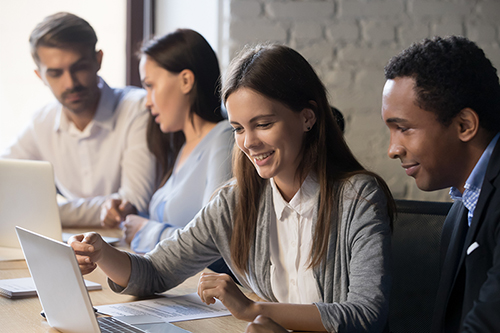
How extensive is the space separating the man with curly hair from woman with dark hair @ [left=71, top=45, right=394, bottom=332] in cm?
14

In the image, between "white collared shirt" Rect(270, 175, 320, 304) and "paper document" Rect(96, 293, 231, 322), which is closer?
"paper document" Rect(96, 293, 231, 322)

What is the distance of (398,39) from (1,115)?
1780 millimetres

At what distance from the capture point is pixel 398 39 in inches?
84.0

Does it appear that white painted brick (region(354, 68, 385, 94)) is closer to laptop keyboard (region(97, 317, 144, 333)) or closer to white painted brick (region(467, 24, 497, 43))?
white painted brick (region(467, 24, 497, 43))

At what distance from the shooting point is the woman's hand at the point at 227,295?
0.93 meters

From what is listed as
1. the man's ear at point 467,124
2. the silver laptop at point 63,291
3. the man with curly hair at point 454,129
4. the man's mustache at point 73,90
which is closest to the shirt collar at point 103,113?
the man's mustache at point 73,90

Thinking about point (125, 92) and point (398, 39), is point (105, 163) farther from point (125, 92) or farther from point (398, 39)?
point (398, 39)

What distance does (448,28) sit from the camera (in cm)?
212

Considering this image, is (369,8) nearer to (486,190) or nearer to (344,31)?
(344,31)

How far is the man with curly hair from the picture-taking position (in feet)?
3.06

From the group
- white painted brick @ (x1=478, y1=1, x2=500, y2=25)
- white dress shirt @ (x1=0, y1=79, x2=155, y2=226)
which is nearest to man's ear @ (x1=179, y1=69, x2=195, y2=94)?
white dress shirt @ (x1=0, y1=79, x2=155, y2=226)

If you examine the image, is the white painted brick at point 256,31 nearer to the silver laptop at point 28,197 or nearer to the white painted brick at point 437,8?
the white painted brick at point 437,8

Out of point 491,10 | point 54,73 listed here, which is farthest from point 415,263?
point 54,73

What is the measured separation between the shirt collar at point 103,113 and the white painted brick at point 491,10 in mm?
1534
